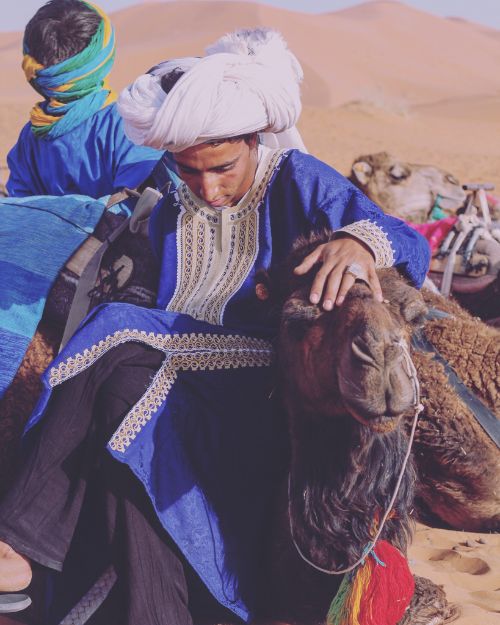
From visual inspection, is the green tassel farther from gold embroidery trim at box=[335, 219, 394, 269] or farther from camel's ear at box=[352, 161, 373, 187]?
camel's ear at box=[352, 161, 373, 187]

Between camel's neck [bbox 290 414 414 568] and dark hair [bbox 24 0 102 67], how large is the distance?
246 centimetres

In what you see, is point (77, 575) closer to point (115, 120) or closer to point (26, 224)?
point (26, 224)

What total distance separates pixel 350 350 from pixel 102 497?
100 cm

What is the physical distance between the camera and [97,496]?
2.64 meters

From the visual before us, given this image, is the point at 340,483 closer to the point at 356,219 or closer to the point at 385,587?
the point at 385,587

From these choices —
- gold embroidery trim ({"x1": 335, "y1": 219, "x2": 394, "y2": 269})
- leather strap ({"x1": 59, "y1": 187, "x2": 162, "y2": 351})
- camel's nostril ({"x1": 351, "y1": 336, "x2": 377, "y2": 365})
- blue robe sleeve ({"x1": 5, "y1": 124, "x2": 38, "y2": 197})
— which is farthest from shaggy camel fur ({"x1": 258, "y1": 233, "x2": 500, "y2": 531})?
blue robe sleeve ({"x1": 5, "y1": 124, "x2": 38, "y2": 197})

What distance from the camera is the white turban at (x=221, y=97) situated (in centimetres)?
275

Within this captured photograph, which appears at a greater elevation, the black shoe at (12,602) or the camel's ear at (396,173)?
the camel's ear at (396,173)

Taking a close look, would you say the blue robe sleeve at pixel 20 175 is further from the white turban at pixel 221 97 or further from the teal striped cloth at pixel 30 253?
the white turban at pixel 221 97

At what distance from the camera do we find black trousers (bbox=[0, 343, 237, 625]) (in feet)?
8.16

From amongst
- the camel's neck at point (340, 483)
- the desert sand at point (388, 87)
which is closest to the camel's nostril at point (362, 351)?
the camel's neck at point (340, 483)

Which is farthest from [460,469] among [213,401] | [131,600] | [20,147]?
[20,147]

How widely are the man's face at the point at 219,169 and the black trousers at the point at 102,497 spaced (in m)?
0.63

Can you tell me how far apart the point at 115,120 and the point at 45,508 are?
7.28 ft
